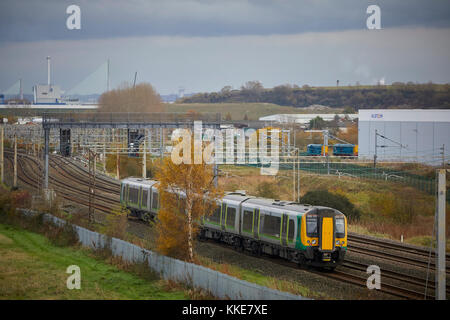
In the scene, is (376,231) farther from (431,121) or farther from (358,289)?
(431,121)

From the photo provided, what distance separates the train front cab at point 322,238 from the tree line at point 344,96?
5370cm

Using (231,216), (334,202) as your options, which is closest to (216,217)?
(231,216)

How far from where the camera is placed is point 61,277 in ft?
63.2

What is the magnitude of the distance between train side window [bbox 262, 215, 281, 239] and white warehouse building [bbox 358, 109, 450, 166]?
31.0 m

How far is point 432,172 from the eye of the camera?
143ft

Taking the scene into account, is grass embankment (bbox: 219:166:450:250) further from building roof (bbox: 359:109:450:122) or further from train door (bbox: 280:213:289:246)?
building roof (bbox: 359:109:450:122)

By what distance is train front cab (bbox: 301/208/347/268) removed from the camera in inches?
776

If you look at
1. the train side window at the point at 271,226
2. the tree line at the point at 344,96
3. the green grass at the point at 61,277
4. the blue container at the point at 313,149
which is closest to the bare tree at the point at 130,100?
the blue container at the point at 313,149

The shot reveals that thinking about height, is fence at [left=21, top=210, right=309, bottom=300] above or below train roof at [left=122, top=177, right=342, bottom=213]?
below

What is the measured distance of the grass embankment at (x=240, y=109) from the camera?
111 metres

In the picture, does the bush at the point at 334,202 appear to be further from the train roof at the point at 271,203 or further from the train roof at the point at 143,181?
the train roof at the point at 143,181

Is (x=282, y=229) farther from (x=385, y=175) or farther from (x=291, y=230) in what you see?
(x=385, y=175)

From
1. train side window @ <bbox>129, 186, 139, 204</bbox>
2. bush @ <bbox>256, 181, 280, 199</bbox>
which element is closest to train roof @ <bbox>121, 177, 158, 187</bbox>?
train side window @ <bbox>129, 186, 139, 204</bbox>
